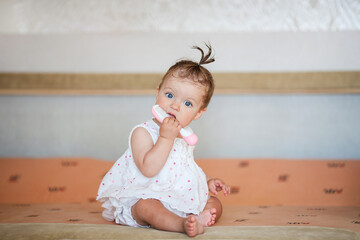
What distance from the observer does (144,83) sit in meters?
1.92

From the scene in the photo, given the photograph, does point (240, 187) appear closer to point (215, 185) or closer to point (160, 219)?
point (215, 185)

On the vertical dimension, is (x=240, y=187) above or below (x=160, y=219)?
above

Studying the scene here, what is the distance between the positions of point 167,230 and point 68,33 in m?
1.32

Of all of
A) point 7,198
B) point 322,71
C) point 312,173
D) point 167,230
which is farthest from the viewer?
point 322,71

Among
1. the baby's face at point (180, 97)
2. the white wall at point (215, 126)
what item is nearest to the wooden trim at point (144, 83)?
the white wall at point (215, 126)

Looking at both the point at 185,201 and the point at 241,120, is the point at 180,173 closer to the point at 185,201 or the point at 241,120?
the point at 185,201

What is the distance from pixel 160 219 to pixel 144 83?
1.00 metres

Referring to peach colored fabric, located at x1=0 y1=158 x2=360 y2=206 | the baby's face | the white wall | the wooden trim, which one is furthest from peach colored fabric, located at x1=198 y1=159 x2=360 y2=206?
the baby's face

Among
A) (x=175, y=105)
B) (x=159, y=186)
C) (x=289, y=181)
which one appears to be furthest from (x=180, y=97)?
(x=289, y=181)

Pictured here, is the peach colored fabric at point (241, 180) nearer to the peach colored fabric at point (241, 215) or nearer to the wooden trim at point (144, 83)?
the peach colored fabric at point (241, 215)

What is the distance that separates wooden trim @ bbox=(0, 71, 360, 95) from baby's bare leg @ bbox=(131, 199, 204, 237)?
0.92 meters

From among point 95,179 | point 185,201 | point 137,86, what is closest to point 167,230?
point 185,201

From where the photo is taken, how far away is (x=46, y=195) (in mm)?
1562

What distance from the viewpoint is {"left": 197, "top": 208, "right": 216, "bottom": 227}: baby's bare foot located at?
3.51 feet
